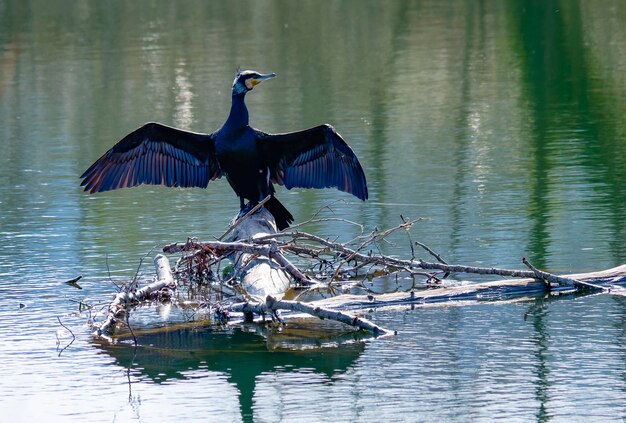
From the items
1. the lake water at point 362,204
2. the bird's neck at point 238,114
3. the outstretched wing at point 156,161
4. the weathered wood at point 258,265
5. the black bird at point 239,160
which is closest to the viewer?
the lake water at point 362,204

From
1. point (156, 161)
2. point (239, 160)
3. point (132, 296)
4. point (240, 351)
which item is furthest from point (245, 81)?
point (240, 351)

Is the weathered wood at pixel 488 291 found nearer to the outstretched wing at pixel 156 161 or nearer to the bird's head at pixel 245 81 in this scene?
the bird's head at pixel 245 81

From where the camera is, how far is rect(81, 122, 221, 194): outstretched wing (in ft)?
35.2

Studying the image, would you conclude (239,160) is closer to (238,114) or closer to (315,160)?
(238,114)

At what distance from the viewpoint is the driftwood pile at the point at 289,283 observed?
877 centimetres

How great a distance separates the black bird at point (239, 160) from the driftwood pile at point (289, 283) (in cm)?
55

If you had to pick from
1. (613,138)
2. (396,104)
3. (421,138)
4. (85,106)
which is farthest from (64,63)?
(613,138)

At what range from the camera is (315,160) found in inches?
423

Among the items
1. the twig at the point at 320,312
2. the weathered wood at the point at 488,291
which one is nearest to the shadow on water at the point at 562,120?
the weathered wood at the point at 488,291

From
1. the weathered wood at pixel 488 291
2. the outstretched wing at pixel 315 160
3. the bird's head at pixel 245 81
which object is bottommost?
the weathered wood at pixel 488 291

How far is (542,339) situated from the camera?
830cm

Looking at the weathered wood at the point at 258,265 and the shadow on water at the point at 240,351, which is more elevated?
the weathered wood at the point at 258,265

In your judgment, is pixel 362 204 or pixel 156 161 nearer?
pixel 156 161

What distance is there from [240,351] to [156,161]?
2.91 meters
